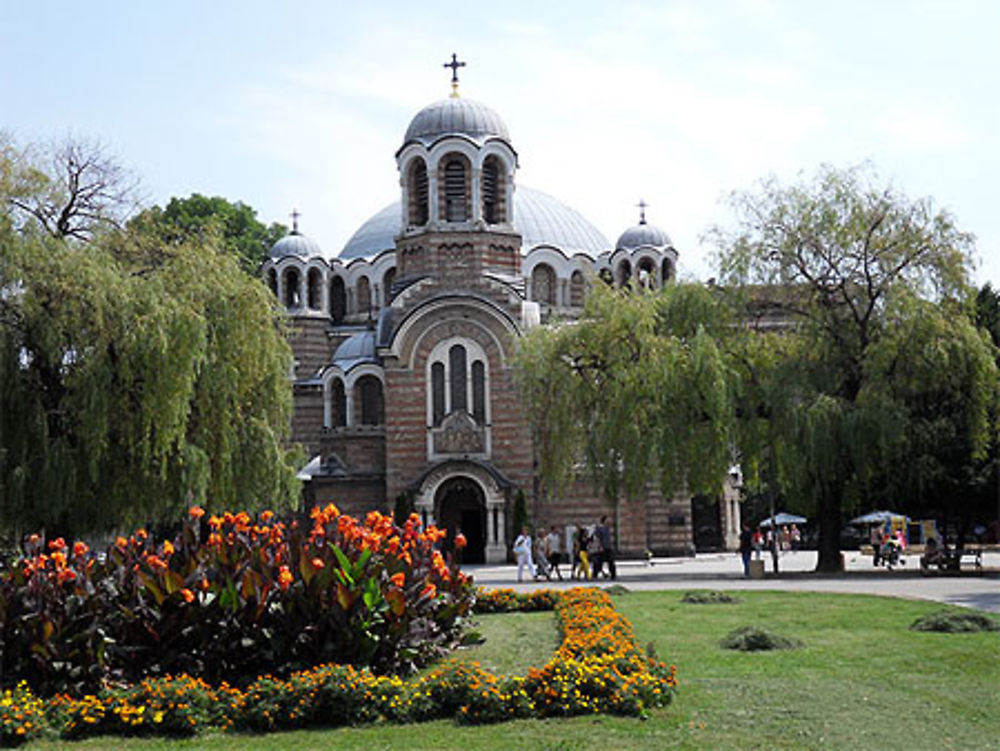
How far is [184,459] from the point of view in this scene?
2217 centimetres

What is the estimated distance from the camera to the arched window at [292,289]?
5188 centimetres

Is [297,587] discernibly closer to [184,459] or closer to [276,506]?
[184,459]

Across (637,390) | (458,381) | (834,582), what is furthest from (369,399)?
(834,582)

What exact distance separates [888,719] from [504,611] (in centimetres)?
943

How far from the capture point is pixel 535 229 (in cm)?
5303

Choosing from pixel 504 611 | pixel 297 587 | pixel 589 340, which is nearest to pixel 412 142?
pixel 589 340

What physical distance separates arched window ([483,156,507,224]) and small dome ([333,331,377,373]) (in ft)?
22.5

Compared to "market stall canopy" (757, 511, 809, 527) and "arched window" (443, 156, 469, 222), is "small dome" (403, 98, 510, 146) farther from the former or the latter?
"market stall canopy" (757, 511, 809, 527)

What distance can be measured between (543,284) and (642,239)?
5552mm

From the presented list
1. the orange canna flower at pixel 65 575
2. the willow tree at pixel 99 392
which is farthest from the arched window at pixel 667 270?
the orange canna flower at pixel 65 575

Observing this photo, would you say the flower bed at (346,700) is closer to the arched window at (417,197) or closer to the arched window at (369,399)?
the arched window at (417,197)

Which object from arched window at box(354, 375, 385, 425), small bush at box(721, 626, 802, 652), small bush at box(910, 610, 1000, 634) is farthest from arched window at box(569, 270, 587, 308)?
small bush at box(721, 626, 802, 652)

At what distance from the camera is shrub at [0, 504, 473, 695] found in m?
10.7

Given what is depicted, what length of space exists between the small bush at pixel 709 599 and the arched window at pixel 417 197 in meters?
25.7
